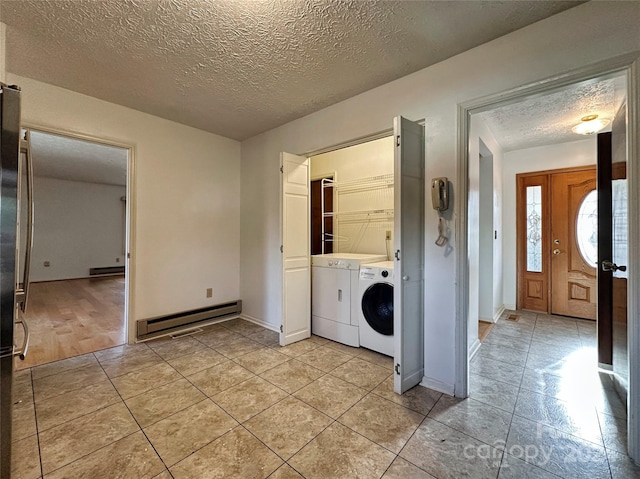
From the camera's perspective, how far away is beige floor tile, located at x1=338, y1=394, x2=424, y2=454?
159cm

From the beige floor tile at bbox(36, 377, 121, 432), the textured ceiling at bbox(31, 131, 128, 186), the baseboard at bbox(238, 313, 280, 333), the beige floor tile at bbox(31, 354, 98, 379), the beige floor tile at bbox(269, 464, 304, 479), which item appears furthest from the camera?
the textured ceiling at bbox(31, 131, 128, 186)

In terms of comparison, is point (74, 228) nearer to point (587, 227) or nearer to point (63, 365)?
point (63, 365)

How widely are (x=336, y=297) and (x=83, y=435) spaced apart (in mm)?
2219

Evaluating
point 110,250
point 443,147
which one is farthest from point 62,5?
point 110,250

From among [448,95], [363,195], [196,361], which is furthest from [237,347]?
[448,95]

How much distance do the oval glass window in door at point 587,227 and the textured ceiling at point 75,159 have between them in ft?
21.4

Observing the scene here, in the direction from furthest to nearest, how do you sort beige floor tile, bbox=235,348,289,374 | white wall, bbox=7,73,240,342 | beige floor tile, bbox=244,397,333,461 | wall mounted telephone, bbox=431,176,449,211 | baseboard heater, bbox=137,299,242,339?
1. baseboard heater, bbox=137,299,242,339
2. white wall, bbox=7,73,240,342
3. beige floor tile, bbox=235,348,289,374
4. wall mounted telephone, bbox=431,176,449,211
5. beige floor tile, bbox=244,397,333,461

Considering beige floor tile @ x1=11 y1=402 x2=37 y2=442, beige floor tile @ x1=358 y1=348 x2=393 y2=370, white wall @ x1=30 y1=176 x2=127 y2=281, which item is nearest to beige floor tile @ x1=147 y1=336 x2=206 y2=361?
beige floor tile @ x1=11 y1=402 x2=37 y2=442

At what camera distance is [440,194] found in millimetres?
1994

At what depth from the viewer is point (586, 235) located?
12.5 ft

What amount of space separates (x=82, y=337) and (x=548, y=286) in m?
6.29

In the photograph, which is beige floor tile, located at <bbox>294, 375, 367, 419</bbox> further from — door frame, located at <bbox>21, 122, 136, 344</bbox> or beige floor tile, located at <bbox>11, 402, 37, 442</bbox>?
door frame, located at <bbox>21, 122, 136, 344</bbox>

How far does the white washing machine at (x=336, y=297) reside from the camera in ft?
9.55

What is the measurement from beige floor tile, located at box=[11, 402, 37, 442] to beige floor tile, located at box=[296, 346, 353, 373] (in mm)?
1855
